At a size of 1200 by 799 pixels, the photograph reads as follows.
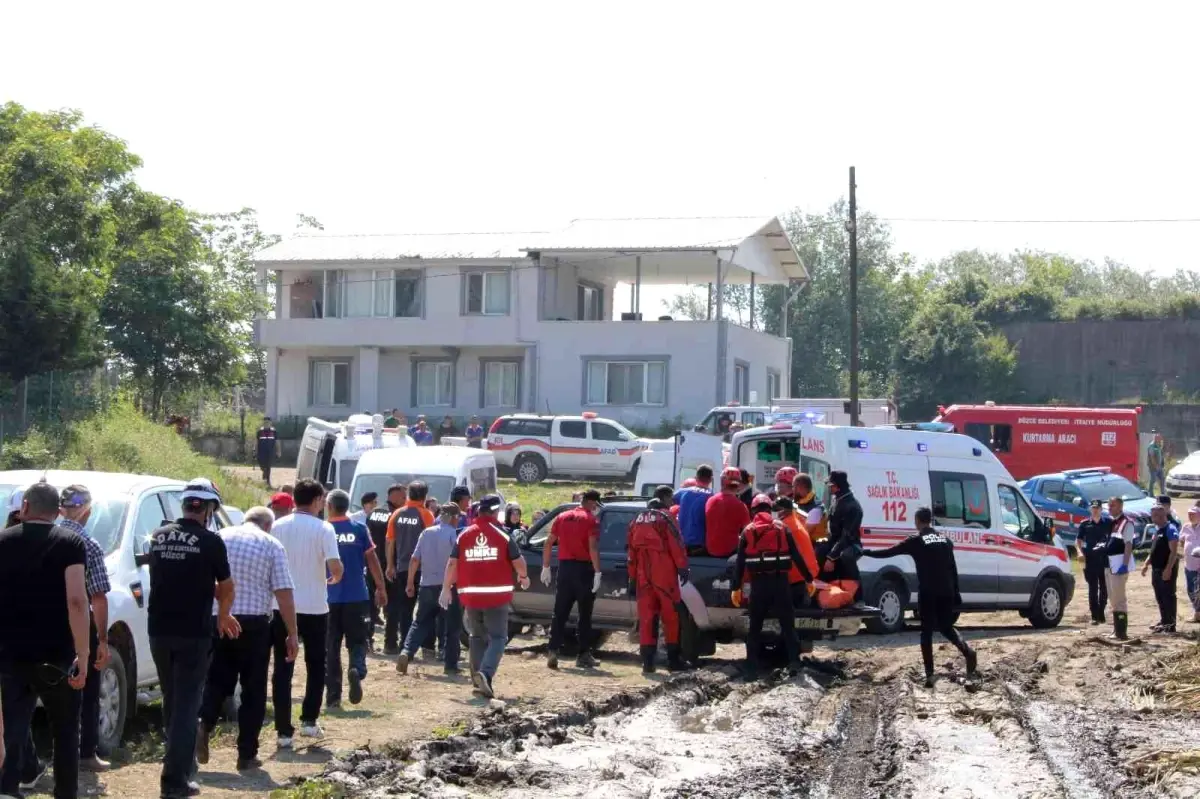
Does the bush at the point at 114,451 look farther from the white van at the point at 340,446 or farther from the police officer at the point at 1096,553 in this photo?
the police officer at the point at 1096,553

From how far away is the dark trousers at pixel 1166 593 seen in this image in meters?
19.5

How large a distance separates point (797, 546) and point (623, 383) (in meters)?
30.6

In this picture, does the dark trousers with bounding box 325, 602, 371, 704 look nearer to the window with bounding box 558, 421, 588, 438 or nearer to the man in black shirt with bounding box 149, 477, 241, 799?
the man in black shirt with bounding box 149, 477, 241, 799

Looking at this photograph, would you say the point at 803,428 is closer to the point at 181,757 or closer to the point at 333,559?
the point at 333,559

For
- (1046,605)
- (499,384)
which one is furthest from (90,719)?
(499,384)

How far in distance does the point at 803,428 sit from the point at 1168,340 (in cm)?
5076

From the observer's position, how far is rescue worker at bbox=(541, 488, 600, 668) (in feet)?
50.6

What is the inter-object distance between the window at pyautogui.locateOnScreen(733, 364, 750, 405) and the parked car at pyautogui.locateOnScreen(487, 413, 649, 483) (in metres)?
8.30

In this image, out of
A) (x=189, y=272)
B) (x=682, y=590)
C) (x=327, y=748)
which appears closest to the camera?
(x=327, y=748)

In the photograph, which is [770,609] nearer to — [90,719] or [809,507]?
[809,507]

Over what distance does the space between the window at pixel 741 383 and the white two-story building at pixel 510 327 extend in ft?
0.22

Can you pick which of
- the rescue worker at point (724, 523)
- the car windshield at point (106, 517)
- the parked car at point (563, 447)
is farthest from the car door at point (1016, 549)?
the parked car at point (563, 447)

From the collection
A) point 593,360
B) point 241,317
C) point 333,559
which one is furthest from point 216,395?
point 333,559

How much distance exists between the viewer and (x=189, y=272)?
1854 inches
